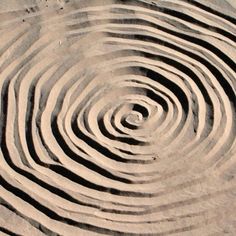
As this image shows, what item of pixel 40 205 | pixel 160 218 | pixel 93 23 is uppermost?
pixel 93 23

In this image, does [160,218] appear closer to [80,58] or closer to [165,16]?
[80,58]

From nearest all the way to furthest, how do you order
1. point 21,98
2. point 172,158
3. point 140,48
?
point 172,158
point 21,98
point 140,48

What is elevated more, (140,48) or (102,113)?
(140,48)

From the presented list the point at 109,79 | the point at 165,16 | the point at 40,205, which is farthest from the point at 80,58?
the point at 40,205

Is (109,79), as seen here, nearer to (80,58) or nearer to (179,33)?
(80,58)

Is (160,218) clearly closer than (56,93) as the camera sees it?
Yes

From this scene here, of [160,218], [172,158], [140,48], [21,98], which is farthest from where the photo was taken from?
[140,48]
